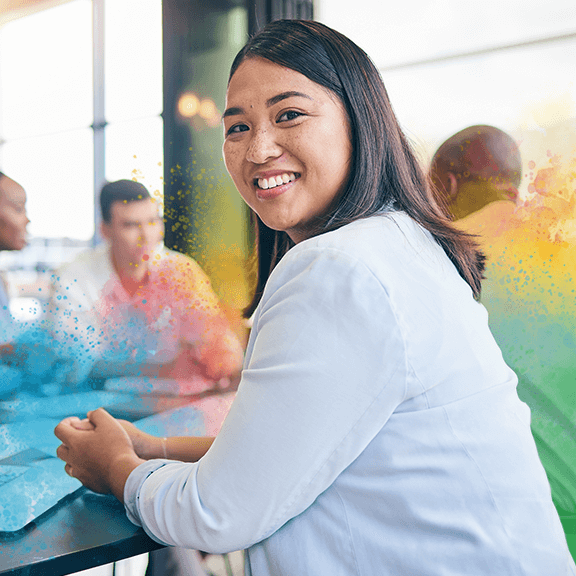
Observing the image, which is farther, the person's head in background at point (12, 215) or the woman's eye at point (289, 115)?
the person's head in background at point (12, 215)

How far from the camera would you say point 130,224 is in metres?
1.20

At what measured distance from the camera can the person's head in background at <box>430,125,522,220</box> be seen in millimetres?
1423

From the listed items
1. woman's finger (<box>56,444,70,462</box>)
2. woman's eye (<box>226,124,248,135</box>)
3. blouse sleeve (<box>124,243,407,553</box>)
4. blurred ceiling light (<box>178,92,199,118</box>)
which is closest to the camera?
blouse sleeve (<box>124,243,407,553</box>)

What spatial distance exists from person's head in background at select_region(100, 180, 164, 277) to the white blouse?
28.0 inches

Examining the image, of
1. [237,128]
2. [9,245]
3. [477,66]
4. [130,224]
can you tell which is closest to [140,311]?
[130,224]

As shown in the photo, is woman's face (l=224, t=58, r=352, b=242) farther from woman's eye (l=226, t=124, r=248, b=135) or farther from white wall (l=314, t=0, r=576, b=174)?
white wall (l=314, t=0, r=576, b=174)

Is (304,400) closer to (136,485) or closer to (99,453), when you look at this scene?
(136,485)

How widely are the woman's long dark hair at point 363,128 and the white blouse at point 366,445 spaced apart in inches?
5.0

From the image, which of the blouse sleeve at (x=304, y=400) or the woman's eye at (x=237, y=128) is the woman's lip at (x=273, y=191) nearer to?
the woman's eye at (x=237, y=128)

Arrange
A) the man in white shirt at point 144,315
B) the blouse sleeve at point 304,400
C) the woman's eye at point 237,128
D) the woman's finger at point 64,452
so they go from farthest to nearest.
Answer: the man in white shirt at point 144,315 < the woman's finger at point 64,452 < the woman's eye at point 237,128 < the blouse sleeve at point 304,400

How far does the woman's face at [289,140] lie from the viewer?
2.26 feet

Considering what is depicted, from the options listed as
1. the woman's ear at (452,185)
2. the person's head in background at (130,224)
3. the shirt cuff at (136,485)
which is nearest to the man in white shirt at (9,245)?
the person's head in background at (130,224)

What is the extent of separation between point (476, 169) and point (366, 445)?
1158 mm

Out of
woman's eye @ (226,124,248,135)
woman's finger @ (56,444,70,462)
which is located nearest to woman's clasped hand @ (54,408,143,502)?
woman's finger @ (56,444,70,462)
